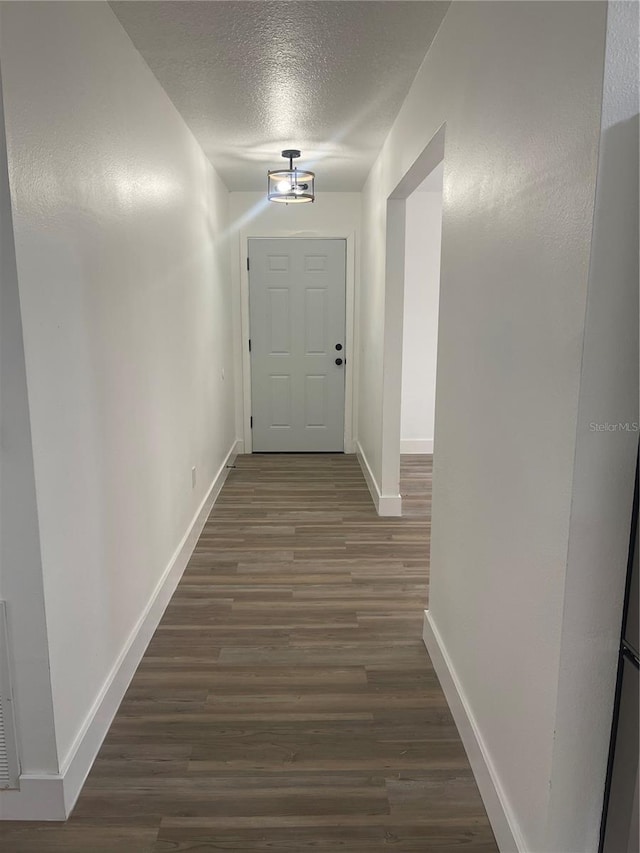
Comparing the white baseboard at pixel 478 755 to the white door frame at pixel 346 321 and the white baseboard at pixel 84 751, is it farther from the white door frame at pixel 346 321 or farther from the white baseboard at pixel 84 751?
the white door frame at pixel 346 321

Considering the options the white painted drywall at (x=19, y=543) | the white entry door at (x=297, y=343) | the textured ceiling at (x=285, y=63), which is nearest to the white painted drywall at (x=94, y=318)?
the white painted drywall at (x=19, y=543)

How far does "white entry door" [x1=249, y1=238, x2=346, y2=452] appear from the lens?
538cm

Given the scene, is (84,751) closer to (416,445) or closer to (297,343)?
(297,343)

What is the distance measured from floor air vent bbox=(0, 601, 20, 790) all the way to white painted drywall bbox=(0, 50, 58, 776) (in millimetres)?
15

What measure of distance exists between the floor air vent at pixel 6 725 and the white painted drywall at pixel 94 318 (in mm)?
112

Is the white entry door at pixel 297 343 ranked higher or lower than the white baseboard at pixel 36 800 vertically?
higher

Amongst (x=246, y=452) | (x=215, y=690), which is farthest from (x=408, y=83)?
(x=246, y=452)

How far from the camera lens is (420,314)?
5.54 m

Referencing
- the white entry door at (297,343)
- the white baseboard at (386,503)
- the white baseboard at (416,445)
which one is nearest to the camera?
the white baseboard at (386,503)

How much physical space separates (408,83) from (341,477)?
300 cm

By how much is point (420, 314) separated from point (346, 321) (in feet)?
2.29

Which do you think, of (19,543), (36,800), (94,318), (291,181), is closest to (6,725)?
(36,800)

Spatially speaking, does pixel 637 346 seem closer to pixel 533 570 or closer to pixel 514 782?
pixel 533 570

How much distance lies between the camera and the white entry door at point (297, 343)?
538 centimetres
